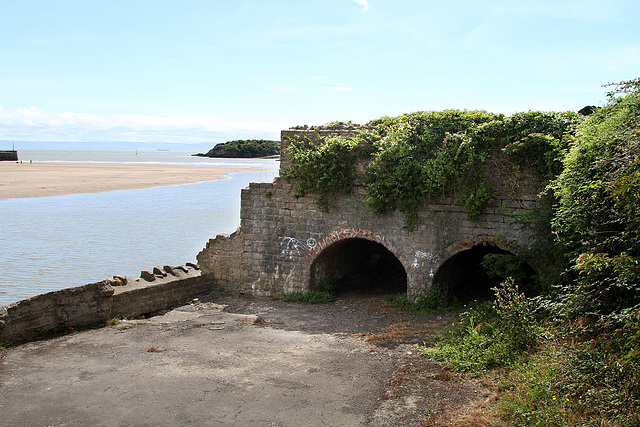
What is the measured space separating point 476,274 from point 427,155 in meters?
4.28

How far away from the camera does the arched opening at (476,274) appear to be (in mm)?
11133

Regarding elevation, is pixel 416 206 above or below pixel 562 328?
above

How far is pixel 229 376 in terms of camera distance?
8.30 meters

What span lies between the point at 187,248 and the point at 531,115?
1460 centimetres

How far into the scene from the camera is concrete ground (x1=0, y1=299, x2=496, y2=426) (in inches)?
274

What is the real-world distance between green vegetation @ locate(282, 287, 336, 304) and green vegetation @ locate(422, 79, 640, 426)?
4119 millimetres

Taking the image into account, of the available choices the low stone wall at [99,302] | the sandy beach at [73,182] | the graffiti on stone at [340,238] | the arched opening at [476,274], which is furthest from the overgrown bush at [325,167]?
the sandy beach at [73,182]

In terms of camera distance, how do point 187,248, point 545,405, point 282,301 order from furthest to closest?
point 187,248 < point 282,301 < point 545,405

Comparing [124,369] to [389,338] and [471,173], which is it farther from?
[471,173]

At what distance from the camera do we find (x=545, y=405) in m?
6.12

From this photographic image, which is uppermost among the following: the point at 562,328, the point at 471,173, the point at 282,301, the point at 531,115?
the point at 531,115

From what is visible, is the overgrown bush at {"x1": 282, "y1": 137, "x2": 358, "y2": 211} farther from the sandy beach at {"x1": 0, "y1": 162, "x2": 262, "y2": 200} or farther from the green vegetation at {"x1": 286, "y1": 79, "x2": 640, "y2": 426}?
the sandy beach at {"x1": 0, "y1": 162, "x2": 262, "y2": 200}

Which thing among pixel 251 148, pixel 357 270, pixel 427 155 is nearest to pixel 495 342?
pixel 427 155

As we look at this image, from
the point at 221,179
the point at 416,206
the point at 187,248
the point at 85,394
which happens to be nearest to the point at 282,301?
the point at 416,206
